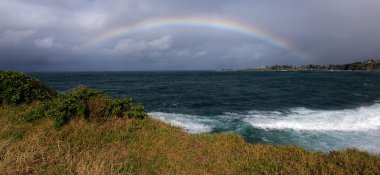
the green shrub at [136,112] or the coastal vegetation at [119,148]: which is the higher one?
the green shrub at [136,112]

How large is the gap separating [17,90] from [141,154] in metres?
9.66

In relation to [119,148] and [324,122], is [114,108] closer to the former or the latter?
[119,148]

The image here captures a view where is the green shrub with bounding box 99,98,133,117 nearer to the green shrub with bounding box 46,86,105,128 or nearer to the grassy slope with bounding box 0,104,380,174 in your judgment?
the grassy slope with bounding box 0,104,380,174

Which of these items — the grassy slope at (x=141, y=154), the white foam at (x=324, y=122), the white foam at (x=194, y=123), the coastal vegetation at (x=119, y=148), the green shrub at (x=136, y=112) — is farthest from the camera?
the white foam at (x=324, y=122)

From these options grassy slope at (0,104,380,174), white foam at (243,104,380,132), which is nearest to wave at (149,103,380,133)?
white foam at (243,104,380,132)

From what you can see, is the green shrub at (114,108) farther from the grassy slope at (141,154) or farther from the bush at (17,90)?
the bush at (17,90)

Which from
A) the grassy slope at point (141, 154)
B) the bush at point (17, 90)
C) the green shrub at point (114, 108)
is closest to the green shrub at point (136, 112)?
the green shrub at point (114, 108)

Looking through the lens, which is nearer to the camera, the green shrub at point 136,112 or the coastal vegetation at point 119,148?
the coastal vegetation at point 119,148

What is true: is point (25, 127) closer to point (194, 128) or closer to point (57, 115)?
point (57, 115)

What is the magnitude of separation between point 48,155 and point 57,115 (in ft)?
12.2

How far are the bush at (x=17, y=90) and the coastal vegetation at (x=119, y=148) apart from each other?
9 cm

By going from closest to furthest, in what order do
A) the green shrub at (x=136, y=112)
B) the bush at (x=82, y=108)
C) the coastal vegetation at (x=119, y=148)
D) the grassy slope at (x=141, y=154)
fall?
1. the grassy slope at (x=141, y=154)
2. the coastal vegetation at (x=119, y=148)
3. the bush at (x=82, y=108)
4. the green shrub at (x=136, y=112)

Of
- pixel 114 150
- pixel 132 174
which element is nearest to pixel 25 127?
pixel 114 150

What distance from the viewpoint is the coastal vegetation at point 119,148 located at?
779 centimetres
